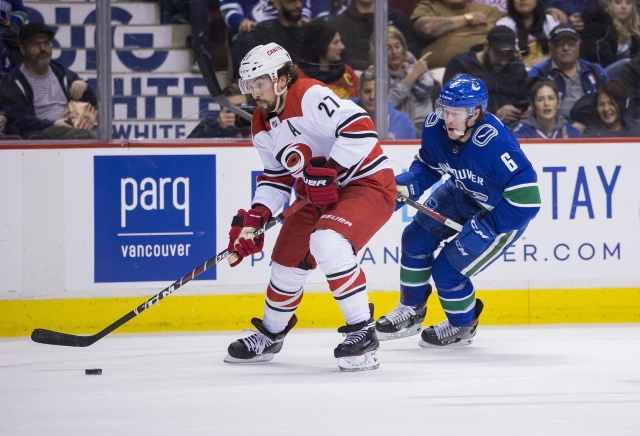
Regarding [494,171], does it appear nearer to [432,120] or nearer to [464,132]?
[464,132]

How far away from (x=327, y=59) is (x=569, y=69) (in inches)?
46.0

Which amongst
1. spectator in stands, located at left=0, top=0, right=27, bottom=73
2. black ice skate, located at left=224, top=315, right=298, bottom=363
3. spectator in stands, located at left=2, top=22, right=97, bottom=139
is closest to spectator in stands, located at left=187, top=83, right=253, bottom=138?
spectator in stands, located at left=2, top=22, right=97, bottom=139

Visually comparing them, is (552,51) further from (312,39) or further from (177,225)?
(177,225)

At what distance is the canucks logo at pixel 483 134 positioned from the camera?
3695 mm

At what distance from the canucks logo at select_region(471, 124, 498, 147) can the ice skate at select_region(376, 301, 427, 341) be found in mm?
741

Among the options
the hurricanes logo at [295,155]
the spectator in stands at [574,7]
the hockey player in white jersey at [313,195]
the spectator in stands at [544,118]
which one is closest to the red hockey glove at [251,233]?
the hockey player in white jersey at [313,195]

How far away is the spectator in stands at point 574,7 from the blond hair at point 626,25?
0.08 meters

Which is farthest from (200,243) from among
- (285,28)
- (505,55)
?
(505,55)

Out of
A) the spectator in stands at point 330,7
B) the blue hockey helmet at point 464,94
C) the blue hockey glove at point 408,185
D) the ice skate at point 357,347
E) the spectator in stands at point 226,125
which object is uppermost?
the spectator in stands at point 330,7

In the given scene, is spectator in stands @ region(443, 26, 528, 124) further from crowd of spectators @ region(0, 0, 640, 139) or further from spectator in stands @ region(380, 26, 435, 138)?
spectator in stands @ region(380, 26, 435, 138)

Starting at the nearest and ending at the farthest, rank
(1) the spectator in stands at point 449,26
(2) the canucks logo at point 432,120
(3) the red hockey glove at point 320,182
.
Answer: (3) the red hockey glove at point 320,182 < (2) the canucks logo at point 432,120 < (1) the spectator in stands at point 449,26

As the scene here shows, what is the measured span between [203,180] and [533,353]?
64.4 inches

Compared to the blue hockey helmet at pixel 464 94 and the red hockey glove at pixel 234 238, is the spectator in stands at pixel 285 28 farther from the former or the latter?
the red hockey glove at pixel 234 238

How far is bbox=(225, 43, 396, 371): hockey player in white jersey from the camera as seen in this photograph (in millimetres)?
3352
